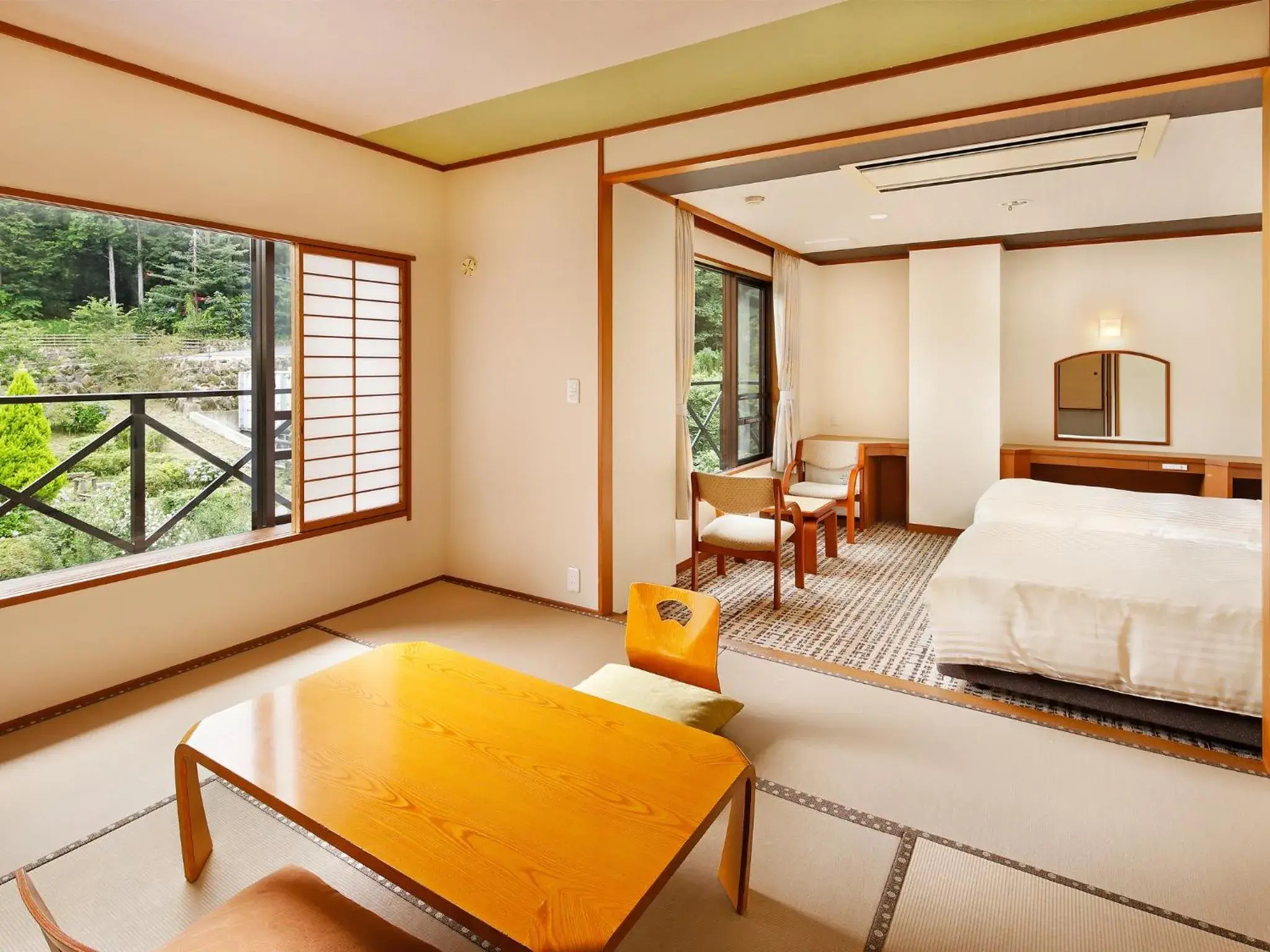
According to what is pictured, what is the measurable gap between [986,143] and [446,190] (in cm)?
288

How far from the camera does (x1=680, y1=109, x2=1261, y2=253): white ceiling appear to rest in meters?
3.65

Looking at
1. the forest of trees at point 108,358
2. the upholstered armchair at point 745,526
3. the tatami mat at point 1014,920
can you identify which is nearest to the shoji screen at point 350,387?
the forest of trees at point 108,358

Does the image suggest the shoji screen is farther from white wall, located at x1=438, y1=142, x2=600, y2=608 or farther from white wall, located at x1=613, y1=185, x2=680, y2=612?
white wall, located at x1=613, y1=185, x2=680, y2=612

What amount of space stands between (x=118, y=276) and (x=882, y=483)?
5.95m

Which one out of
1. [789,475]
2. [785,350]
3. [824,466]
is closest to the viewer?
[785,350]

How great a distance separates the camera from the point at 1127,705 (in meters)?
2.69

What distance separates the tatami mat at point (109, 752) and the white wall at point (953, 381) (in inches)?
192

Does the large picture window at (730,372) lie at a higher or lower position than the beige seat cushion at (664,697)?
higher

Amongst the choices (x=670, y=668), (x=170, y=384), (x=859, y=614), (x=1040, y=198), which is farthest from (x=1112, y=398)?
(x=170, y=384)

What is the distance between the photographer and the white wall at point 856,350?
679 centimetres

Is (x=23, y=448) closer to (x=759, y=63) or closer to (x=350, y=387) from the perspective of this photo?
(x=350, y=387)

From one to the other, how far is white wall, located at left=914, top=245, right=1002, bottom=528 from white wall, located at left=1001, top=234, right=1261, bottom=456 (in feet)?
1.57

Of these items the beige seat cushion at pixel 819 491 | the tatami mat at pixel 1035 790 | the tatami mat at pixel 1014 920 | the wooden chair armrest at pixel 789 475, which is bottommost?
the tatami mat at pixel 1014 920

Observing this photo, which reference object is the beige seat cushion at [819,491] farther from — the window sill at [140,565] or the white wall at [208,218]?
the window sill at [140,565]
